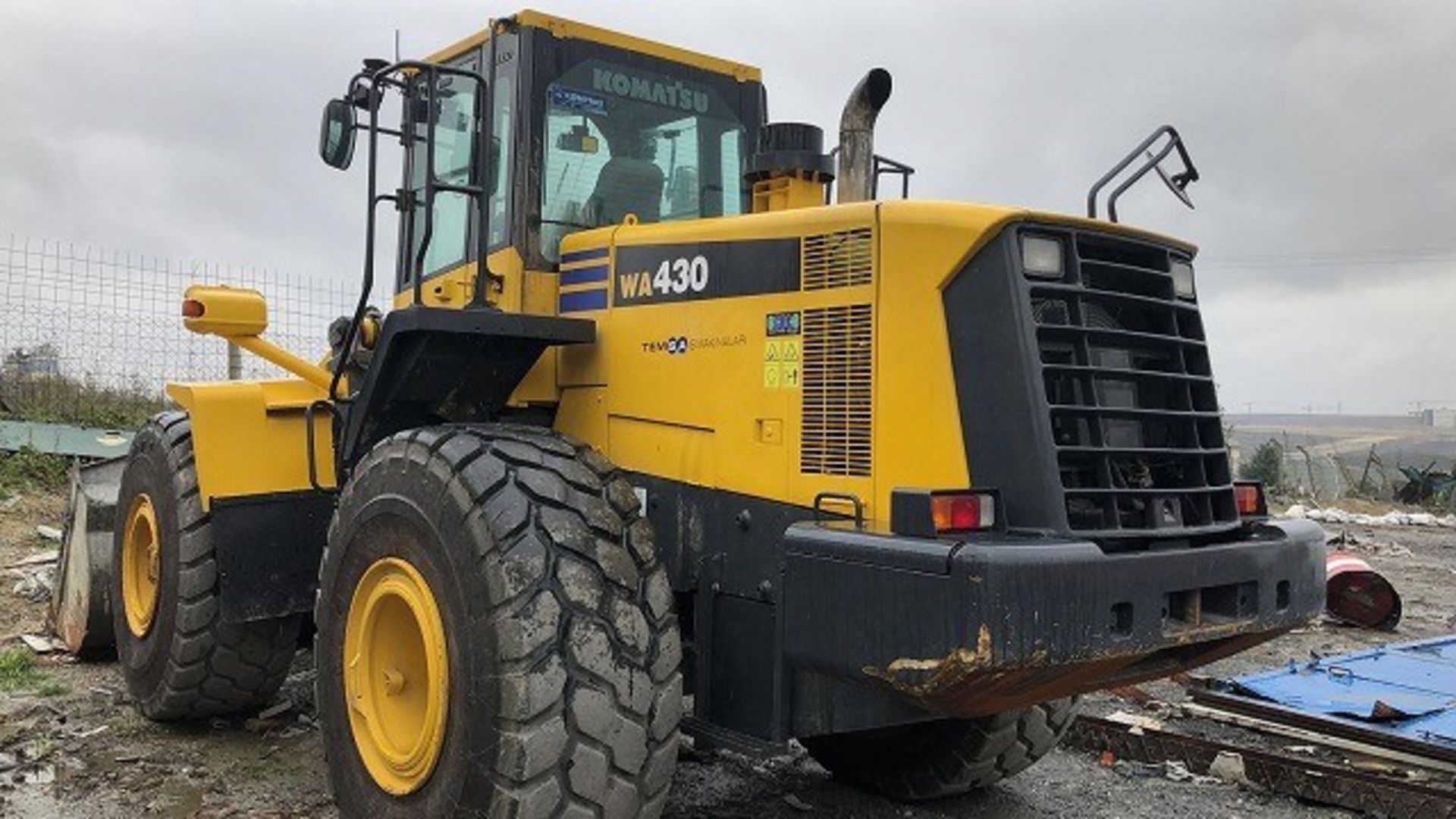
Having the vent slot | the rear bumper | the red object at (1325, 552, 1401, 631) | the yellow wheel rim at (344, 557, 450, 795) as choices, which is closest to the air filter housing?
the vent slot

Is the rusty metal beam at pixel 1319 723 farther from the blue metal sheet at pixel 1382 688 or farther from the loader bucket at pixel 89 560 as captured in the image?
the loader bucket at pixel 89 560

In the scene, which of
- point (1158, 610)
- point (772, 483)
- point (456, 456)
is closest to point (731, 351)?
point (772, 483)

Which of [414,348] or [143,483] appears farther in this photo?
[143,483]

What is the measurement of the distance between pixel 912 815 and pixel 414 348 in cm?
273

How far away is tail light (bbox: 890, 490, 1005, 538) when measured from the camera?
10.4ft

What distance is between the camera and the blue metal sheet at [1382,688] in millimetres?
6340

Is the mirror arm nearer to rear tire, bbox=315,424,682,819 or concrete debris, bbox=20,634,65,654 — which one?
rear tire, bbox=315,424,682,819

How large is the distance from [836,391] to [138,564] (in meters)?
4.37

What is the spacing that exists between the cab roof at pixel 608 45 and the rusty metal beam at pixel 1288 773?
3.64 m

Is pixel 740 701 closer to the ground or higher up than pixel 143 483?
closer to the ground

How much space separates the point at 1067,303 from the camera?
3537 millimetres

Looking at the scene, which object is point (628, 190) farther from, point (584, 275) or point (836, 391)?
point (836, 391)

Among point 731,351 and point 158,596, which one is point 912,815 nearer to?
point 731,351

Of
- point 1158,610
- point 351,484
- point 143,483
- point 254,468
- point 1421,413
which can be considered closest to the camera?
point 1158,610
